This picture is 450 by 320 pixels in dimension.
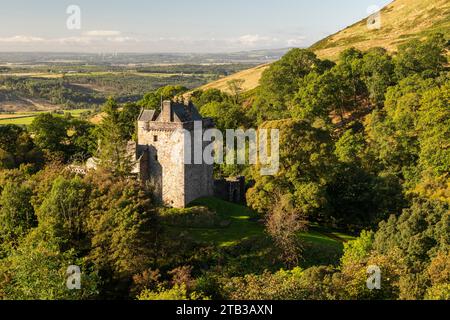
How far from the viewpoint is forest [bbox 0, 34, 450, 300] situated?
87.1 ft

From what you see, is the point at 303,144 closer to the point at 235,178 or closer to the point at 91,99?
the point at 235,178

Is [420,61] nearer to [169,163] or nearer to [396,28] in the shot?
[169,163]

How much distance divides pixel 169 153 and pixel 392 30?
97.1 metres

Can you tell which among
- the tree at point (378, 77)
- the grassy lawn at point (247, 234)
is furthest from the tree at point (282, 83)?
the grassy lawn at point (247, 234)

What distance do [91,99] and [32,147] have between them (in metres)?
100

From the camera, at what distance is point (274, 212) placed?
38438 millimetres

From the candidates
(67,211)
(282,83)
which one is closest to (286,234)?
(67,211)

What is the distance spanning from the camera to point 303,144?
4400 cm

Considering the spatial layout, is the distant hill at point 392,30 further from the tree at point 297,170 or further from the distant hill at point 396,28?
the tree at point 297,170

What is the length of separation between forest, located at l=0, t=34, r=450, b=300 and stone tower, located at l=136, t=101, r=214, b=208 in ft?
5.77

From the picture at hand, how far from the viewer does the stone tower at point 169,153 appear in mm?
43062

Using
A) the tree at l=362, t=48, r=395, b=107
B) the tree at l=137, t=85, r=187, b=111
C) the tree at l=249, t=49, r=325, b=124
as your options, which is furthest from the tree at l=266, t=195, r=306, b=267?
the tree at l=362, t=48, r=395, b=107
